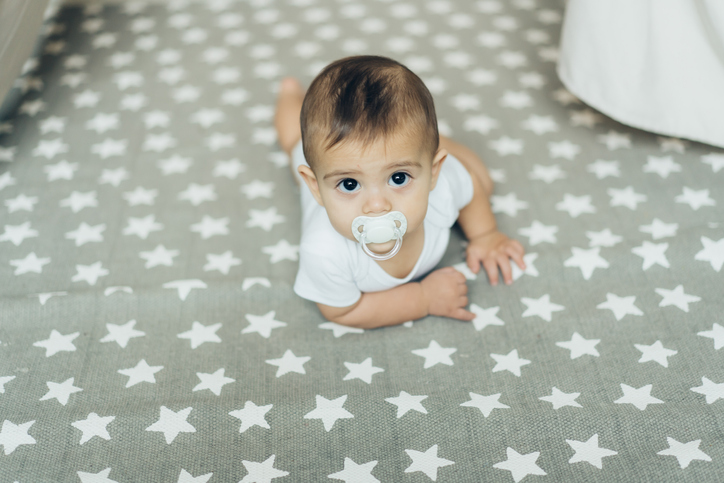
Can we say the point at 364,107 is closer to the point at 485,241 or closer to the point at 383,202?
the point at 383,202

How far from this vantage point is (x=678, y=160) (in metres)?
1.05

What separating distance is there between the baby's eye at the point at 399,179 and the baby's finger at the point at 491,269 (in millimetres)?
286

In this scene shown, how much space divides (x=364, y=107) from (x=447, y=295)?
0.33m

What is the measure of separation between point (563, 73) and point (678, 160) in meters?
0.27

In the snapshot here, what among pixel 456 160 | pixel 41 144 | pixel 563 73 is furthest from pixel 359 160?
pixel 41 144

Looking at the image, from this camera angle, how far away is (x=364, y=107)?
0.63 meters

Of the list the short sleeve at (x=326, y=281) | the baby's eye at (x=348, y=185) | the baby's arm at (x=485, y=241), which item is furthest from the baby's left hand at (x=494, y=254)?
the baby's eye at (x=348, y=185)

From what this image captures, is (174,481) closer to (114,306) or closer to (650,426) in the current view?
(114,306)

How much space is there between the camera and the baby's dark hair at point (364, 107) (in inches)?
24.8

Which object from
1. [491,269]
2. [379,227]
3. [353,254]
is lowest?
[491,269]

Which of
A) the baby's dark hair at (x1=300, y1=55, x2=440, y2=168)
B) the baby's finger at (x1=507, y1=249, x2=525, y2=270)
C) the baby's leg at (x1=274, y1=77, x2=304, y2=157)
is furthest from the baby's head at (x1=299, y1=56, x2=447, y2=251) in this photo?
the baby's leg at (x1=274, y1=77, x2=304, y2=157)

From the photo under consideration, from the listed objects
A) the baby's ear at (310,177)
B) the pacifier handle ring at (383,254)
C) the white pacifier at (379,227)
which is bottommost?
the pacifier handle ring at (383,254)

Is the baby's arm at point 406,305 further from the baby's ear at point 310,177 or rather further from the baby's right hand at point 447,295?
the baby's ear at point 310,177

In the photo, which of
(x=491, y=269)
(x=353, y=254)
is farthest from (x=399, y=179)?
(x=491, y=269)
